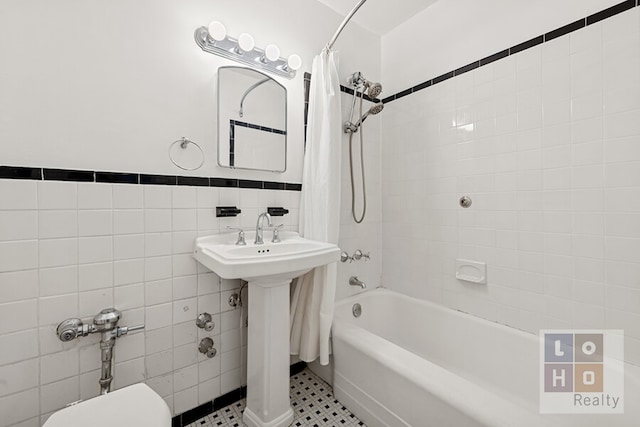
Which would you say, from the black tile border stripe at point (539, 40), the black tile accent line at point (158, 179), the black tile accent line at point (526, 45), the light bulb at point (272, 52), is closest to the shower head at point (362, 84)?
the black tile border stripe at point (539, 40)

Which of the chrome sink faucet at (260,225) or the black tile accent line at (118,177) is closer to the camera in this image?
the black tile accent line at (118,177)

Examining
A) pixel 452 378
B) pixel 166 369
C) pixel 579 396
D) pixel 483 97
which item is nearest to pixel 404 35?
pixel 483 97

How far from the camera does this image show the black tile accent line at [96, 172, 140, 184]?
3.56 ft

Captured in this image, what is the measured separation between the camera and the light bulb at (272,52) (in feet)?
4.79

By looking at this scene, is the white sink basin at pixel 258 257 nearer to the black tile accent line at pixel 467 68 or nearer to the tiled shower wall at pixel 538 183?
the tiled shower wall at pixel 538 183

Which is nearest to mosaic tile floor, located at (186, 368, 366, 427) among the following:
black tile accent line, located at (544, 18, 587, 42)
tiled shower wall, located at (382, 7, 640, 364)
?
tiled shower wall, located at (382, 7, 640, 364)

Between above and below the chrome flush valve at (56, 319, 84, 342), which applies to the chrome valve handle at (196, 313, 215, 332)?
below

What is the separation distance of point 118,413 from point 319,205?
3.79 ft

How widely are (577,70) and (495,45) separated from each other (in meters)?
0.44

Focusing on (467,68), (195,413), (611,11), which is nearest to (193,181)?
(195,413)

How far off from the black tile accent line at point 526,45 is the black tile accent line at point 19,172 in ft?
7.26

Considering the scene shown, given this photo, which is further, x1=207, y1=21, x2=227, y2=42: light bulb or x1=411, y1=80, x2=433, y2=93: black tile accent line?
x1=411, y1=80, x2=433, y2=93: black tile accent line

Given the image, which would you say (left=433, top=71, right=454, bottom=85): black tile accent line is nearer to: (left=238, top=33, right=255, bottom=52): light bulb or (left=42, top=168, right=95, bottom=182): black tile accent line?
(left=238, top=33, right=255, bottom=52): light bulb

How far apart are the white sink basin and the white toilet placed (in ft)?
1.48
